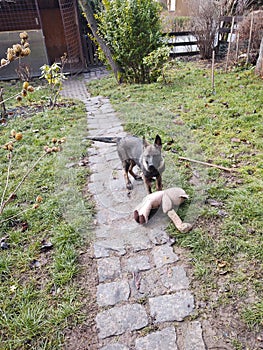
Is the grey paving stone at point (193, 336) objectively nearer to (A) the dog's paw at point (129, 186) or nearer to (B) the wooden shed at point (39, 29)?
(A) the dog's paw at point (129, 186)

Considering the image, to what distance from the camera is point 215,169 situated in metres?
3.49

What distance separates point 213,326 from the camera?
1871 millimetres

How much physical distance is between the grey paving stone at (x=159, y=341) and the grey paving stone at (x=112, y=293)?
333 millimetres

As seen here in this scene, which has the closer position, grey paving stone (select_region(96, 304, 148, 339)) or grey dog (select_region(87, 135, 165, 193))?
grey paving stone (select_region(96, 304, 148, 339))

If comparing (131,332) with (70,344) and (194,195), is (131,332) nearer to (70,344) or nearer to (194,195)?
(70,344)

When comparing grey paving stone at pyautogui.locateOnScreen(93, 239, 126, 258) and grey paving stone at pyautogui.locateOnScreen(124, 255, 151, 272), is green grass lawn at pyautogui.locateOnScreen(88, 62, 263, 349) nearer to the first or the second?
grey paving stone at pyautogui.locateOnScreen(124, 255, 151, 272)

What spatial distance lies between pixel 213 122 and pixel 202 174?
163 cm

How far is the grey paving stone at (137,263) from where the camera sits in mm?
2350

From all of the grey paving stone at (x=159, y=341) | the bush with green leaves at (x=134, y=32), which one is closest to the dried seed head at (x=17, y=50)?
the grey paving stone at (x=159, y=341)

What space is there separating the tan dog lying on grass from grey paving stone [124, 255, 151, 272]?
40cm

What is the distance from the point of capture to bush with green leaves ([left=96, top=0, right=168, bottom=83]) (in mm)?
6711

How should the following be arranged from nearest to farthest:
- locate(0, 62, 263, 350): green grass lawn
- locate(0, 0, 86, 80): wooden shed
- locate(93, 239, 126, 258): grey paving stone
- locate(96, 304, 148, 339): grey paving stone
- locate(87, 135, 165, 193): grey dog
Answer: locate(96, 304, 148, 339): grey paving stone, locate(0, 62, 263, 350): green grass lawn, locate(93, 239, 126, 258): grey paving stone, locate(87, 135, 165, 193): grey dog, locate(0, 0, 86, 80): wooden shed

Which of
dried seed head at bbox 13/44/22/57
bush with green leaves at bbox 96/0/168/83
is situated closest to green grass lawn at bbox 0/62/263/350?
dried seed head at bbox 13/44/22/57

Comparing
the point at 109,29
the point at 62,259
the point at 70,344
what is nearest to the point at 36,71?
the point at 109,29
